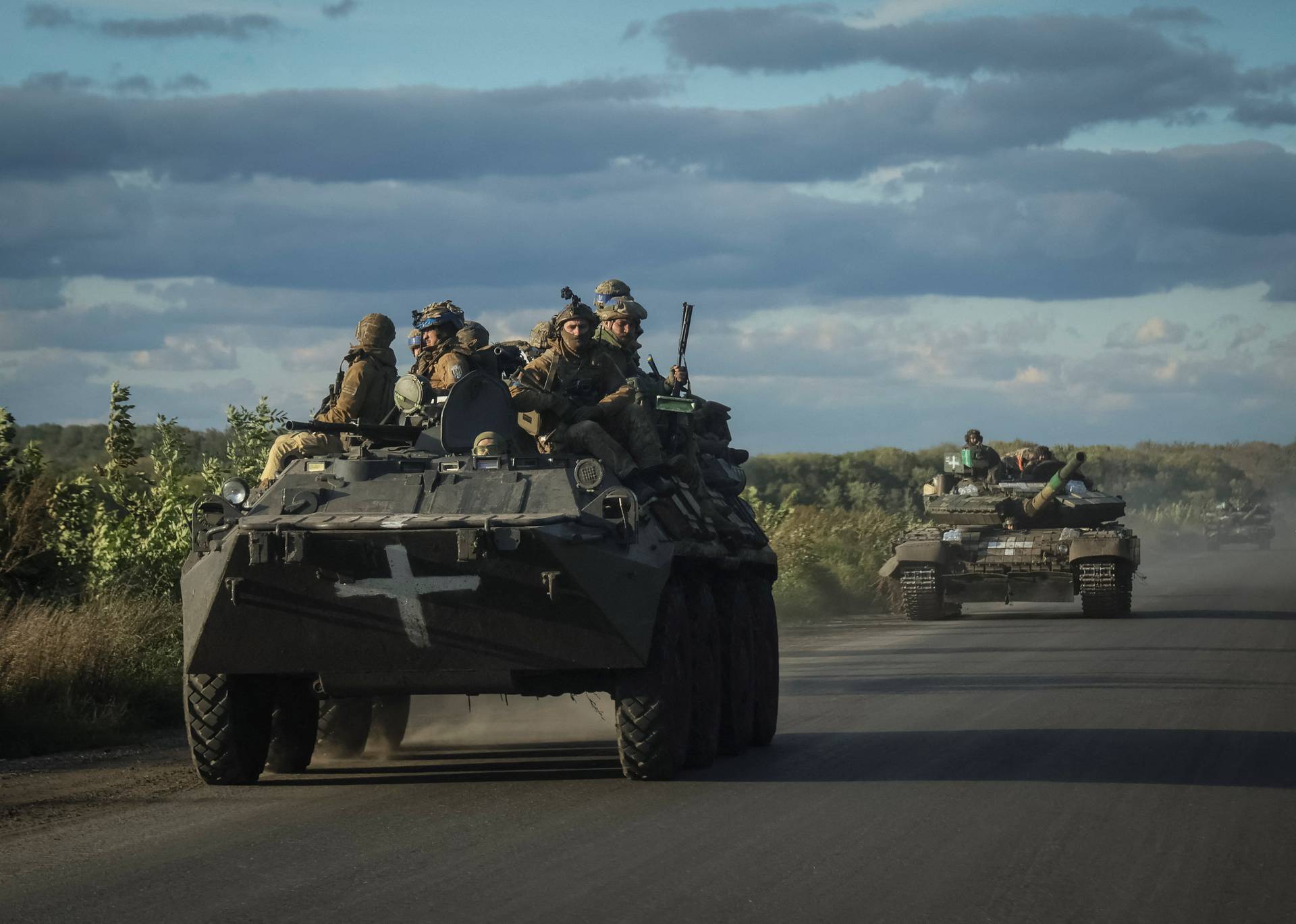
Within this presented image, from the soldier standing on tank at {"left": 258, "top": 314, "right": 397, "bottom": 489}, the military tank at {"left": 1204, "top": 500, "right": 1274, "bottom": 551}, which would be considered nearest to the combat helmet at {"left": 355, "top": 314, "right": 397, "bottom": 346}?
the soldier standing on tank at {"left": 258, "top": 314, "right": 397, "bottom": 489}

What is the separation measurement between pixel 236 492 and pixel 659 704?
8.35 ft

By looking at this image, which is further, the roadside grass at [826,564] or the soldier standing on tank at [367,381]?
the roadside grass at [826,564]

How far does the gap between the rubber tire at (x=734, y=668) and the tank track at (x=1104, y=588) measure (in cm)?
1605

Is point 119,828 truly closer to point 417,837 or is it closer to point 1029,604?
point 417,837

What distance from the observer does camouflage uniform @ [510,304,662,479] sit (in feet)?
36.5

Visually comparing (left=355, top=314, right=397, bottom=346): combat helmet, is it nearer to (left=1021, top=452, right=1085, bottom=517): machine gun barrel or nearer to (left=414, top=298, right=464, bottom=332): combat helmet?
(left=414, top=298, right=464, bottom=332): combat helmet

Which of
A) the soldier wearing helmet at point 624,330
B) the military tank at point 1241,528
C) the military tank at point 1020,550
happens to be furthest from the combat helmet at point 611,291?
the military tank at point 1241,528

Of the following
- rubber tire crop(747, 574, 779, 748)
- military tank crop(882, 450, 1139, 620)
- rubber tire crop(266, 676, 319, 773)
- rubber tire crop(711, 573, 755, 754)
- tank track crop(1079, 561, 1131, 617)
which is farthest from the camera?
military tank crop(882, 450, 1139, 620)

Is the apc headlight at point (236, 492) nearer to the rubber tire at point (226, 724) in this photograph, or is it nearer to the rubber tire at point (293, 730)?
the rubber tire at point (226, 724)

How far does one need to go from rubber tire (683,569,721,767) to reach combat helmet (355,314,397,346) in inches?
108

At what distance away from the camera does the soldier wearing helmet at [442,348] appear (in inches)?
450

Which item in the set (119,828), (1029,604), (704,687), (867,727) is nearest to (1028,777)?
(704,687)

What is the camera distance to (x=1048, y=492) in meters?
28.9

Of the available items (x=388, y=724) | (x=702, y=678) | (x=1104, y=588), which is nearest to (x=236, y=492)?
(x=702, y=678)
